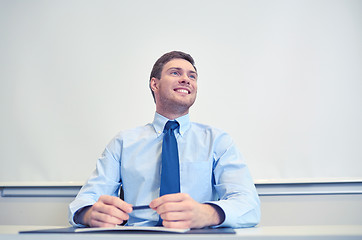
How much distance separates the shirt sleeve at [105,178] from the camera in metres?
1.27

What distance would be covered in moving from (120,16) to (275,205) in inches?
59.8

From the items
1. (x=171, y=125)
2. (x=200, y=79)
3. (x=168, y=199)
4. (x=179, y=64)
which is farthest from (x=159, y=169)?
(x=200, y=79)

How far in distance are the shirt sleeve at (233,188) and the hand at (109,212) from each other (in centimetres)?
28

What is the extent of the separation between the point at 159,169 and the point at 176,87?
0.40 metres

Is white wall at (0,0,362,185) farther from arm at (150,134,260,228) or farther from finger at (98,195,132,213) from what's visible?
finger at (98,195,132,213)

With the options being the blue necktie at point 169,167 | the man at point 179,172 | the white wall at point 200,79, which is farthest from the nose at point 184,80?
the white wall at point 200,79

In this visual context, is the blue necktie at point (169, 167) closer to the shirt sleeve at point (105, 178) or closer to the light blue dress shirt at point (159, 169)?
the light blue dress shirt at point (159, 169)

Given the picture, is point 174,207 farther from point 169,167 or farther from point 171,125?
point 171,125

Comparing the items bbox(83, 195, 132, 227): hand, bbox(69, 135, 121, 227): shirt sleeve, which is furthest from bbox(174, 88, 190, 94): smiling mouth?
bbox(83, 195, 132, 227): hand

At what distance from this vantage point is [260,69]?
1877 mm

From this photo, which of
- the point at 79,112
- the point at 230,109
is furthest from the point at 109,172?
the point at 230,109

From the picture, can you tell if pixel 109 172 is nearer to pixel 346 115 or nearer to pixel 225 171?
pixel 225 171

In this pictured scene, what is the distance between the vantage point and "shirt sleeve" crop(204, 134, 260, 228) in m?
1.02

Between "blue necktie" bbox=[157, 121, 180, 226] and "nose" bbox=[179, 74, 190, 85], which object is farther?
"nose" bbox=[179, 74, 190, 85]
